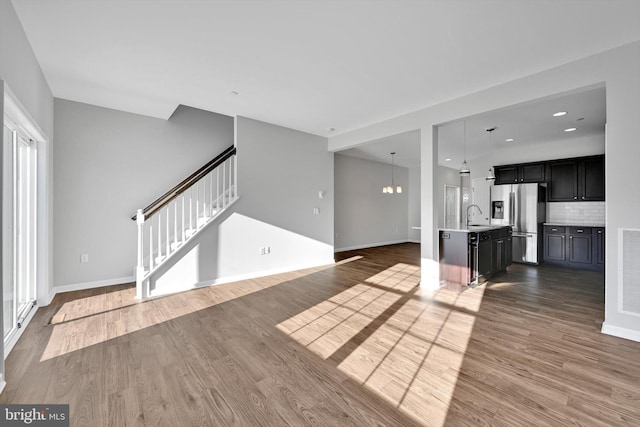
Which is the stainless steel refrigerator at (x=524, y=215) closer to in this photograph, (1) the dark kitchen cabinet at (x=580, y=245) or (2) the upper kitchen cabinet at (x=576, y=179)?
(2) the upper kitchen cabinet at (x=576, y=179)

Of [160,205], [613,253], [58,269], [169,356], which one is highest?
[160,205]

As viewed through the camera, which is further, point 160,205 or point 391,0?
point 160,205

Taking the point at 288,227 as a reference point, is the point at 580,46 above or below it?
above

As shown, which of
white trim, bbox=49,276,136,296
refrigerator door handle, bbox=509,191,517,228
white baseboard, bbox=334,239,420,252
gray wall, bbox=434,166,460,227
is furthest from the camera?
gray wall, bbox=434,166,460,227

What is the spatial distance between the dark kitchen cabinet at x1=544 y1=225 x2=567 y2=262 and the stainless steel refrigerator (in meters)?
0.16

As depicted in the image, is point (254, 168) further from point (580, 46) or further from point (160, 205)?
point (580, 46)

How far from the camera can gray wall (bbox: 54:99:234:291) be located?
A: 13.3 feet

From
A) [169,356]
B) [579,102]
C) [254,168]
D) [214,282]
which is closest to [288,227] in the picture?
[254,168]

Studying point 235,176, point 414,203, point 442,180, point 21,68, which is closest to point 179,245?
point 235,176

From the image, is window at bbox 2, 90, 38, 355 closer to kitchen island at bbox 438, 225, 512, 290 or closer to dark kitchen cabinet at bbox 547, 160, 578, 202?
kitchen island at bbox 438, 225, 512, 290

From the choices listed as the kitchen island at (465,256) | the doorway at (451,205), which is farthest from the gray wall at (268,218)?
the doorway at (451,205)

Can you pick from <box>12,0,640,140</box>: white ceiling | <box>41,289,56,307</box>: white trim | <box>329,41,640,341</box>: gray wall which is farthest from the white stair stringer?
<box>329,41,640,341</box>: gray wall

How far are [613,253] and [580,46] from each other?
6.85 ft

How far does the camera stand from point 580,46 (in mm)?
2686
